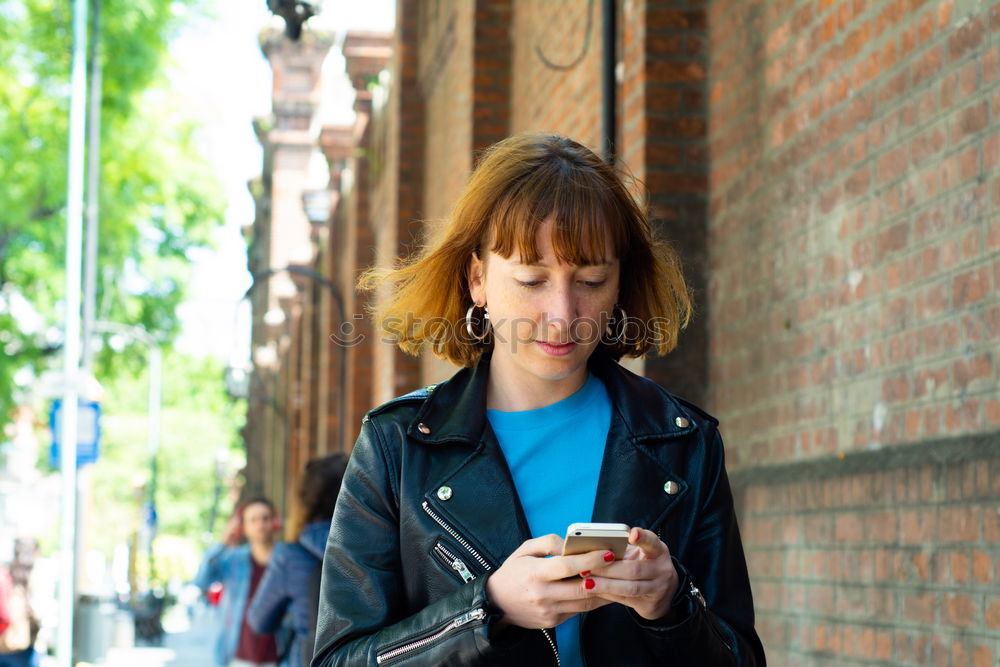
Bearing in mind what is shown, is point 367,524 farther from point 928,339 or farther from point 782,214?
point 782,214

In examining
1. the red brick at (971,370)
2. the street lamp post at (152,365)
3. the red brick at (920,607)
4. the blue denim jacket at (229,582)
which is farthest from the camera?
the street lamp post at (152,365)

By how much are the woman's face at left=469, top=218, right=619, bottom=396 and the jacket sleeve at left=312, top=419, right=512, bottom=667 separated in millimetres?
287

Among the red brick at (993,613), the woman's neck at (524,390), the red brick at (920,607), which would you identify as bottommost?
the red brick at (920,607)

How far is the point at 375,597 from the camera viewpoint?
2324 millimetres

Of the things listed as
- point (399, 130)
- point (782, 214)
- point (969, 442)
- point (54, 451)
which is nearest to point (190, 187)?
point (54, 451)

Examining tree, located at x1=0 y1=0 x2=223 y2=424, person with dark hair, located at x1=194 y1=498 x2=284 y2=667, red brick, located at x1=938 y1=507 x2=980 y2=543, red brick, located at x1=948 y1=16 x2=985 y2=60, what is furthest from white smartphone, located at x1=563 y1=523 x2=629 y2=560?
tree, located at x1=0 y1=0 x2=223 y2=424

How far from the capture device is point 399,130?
45.1 ft

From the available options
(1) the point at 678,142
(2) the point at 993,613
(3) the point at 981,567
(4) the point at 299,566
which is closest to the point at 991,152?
(3) the point at 981,567

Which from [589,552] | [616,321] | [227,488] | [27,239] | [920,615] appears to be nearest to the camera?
[589,552]

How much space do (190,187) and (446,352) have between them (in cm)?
2499

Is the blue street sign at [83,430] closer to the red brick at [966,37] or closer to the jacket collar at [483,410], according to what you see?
the red brick at [966,37]

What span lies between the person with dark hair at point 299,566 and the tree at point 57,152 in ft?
56.5

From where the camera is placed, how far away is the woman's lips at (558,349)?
7.86ft

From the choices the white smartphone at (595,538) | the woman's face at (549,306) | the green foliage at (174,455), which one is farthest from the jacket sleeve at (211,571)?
the green foliage at (174,455)
